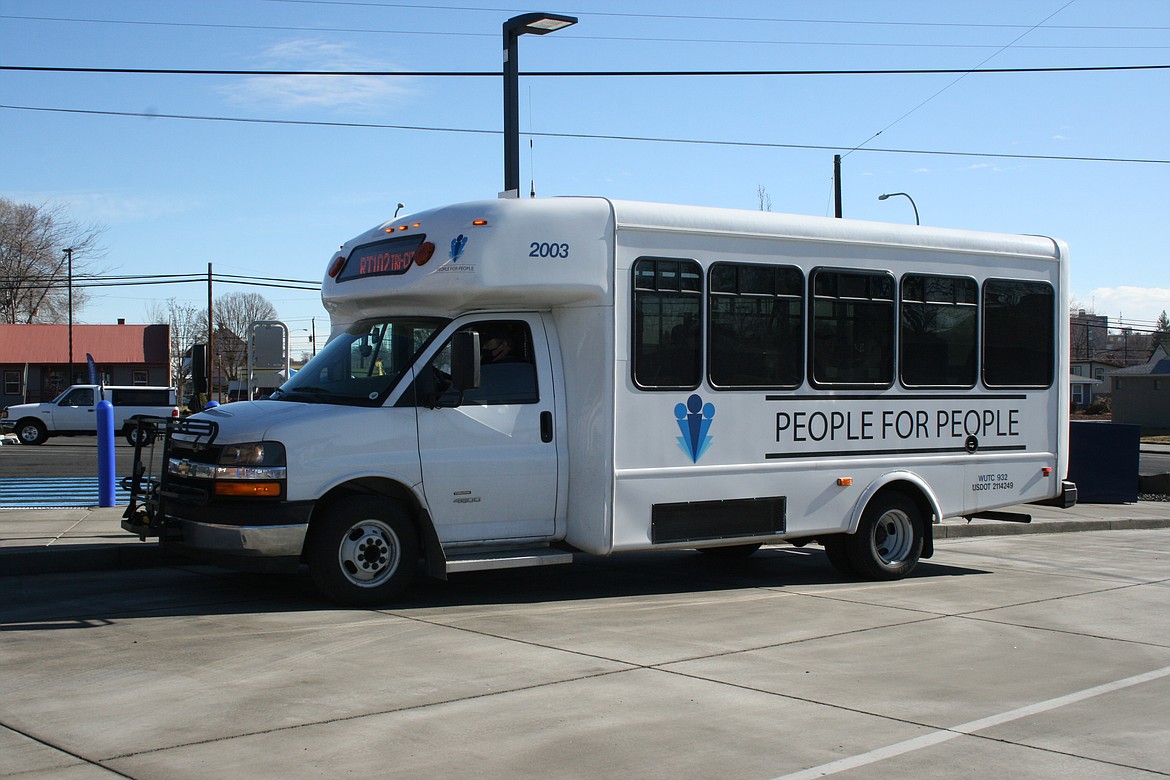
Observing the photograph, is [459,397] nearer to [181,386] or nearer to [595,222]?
[595,222]

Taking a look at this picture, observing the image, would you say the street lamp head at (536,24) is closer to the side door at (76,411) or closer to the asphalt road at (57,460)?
the asphalt road at (57,460)

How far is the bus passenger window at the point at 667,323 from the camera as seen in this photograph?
31.0 ft

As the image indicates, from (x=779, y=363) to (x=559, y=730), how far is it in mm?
5047

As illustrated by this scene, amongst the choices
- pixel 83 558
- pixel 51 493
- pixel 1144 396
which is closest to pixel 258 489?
pixel 83 558

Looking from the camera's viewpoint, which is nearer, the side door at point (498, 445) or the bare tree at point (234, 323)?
the side door at point (498, 445)

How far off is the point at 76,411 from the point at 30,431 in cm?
139

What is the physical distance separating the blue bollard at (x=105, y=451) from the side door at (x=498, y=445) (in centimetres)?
631

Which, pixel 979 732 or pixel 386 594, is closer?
pixel 979 732

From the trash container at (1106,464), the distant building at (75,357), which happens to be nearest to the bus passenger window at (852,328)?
the trash container at (1106,464)

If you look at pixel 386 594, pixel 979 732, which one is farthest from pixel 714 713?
pixel 386 594

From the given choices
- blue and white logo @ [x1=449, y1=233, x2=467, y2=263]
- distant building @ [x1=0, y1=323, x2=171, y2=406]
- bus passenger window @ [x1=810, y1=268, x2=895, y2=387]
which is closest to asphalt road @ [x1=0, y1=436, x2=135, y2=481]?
blue and white logo @ [x1=449, y1=233, x2=467, y2=263]

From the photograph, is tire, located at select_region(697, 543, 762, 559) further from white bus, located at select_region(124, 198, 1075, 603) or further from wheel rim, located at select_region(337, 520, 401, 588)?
wheel rim, located at select_region(337, 520, 401, 588)

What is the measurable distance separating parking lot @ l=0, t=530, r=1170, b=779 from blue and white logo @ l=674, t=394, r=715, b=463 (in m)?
1.25

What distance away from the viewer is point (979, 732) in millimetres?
5848
